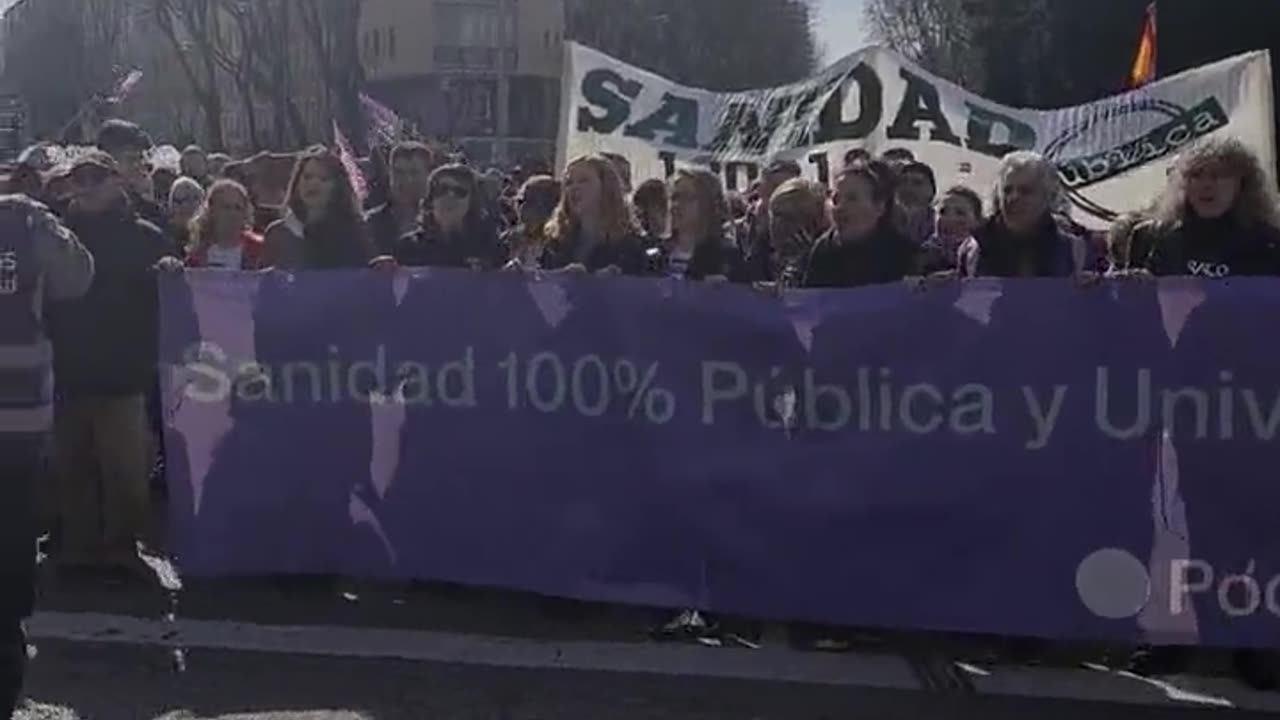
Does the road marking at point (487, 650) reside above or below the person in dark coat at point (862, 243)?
below

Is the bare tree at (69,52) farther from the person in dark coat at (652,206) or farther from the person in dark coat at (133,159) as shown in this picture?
the person in dark coat at (652,206)

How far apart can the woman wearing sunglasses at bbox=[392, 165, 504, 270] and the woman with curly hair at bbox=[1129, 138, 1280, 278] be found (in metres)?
2.78

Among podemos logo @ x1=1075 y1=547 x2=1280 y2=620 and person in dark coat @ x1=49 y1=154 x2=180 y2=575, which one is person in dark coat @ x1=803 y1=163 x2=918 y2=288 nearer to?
podemos logo @ x1=1075 y1=547 x2=1280 y2=620

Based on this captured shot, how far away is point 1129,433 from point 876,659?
1.18 m

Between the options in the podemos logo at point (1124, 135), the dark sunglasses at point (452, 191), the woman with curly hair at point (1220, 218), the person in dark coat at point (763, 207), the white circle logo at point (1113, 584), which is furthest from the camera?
the podemos logo at point (1124, 135)

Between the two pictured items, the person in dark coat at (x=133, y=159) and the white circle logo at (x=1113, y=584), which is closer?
the white circle logo at (x=1113, y=584)

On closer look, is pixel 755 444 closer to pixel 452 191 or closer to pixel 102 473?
pixel 452 191

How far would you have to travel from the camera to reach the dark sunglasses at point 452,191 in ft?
26.0

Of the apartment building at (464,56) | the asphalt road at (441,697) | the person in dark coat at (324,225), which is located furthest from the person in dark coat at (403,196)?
the apartment building at (464,56)

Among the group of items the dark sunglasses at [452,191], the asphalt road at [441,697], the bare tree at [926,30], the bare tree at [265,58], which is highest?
the bare tree at [926,30]

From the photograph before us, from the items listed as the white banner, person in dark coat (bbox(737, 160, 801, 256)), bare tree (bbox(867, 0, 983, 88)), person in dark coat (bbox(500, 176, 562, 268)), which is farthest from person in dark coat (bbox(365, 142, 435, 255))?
bare tree (bbox(867, 0, 983, 88))

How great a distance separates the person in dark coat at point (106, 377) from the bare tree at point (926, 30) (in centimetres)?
4890

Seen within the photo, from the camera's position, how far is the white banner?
11.1m

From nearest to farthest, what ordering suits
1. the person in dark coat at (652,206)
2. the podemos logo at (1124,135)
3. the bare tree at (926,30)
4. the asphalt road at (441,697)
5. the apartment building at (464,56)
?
the asphalt road at (441,697)
the person in dark coat at (652,206)
the podemos logo at (1124,135)
the bare tree at (926,30)
the apartment building at (464,56)
